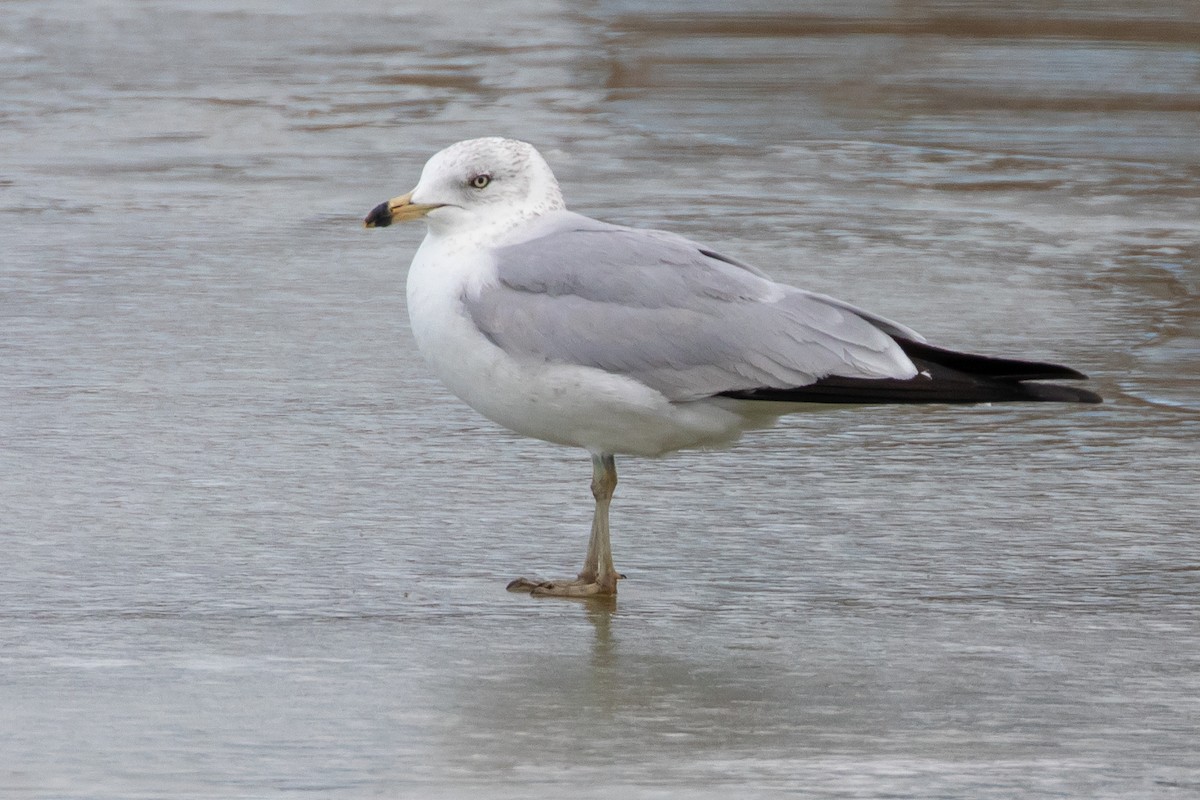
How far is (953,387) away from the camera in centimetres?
434

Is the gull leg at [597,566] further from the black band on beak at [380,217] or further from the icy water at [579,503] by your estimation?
the black band on beak at [380,217]

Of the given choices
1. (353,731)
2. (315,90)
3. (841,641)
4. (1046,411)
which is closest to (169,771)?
(353,731)

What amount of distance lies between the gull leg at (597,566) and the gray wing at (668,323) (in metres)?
0.28

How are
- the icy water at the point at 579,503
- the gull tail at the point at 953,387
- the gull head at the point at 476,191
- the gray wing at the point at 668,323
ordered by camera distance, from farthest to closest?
the gull head at the point at 476,191 < the gray wing at the point at 668,323 < the gull tail at the point at 953,387 < the icy water at the point at 579,503

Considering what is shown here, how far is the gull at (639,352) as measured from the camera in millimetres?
4422

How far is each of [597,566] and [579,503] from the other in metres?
0.61

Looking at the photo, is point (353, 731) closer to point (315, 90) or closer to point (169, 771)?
point (169, 771)

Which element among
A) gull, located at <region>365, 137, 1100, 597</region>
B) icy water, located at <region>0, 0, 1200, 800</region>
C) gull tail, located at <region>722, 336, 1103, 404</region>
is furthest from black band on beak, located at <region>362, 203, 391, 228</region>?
gull tail, located at <region>722, 336, 1103, 404</region>

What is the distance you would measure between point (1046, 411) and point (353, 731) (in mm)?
2930

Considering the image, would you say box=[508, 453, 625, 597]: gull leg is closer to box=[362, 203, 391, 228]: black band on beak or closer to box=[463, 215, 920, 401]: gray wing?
box=[463, 215, 920, 401]: gray wing

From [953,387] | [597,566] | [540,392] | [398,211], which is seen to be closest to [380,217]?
[398,211]

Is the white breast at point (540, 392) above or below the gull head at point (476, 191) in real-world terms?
below

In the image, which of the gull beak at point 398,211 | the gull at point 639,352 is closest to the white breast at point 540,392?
the gull at point 639,352

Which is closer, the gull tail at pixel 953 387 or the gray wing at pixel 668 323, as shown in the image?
the gull tail at pixel 953 387
